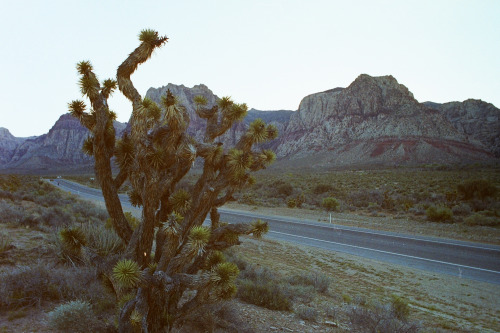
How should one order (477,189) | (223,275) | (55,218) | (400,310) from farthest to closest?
(477,189) < (55,218) < (400,310) < (223,275)

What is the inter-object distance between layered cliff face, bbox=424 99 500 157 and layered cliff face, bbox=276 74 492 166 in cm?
768

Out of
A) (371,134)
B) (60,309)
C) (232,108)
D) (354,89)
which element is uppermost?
(354,89)

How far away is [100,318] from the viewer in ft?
16.4

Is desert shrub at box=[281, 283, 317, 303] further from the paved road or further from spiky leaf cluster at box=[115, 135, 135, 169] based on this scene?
the paved road

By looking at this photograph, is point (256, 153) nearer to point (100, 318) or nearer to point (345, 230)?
point (100, 318)

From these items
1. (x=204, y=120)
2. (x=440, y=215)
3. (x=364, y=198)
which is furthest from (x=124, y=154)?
(x=204, y=120)

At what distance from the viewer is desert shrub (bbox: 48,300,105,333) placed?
14.4 feet

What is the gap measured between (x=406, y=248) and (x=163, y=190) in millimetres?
11687

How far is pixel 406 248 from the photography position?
13141mm

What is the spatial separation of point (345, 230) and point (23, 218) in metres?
14.0

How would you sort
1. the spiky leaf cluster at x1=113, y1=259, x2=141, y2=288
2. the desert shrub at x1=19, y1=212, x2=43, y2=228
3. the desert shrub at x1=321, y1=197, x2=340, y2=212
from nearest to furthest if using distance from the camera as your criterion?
1. the spiky leaf cluster at x1=113, y1=259, x2=141, y2=288
2. the desert shrub at x1=19, y1=212, x2=43, y2=228
3. the desert shrub at x1=321, y1=197, x2=340, y2=212

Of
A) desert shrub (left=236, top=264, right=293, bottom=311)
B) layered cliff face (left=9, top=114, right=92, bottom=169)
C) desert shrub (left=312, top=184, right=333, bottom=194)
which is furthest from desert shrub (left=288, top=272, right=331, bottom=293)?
layered cliff face (left=9, top=114, right=92, bottom=169)

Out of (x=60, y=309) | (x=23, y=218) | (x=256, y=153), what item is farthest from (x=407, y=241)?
(x=23, y=218)

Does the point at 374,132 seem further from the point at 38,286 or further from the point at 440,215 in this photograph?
the point at 38,286
